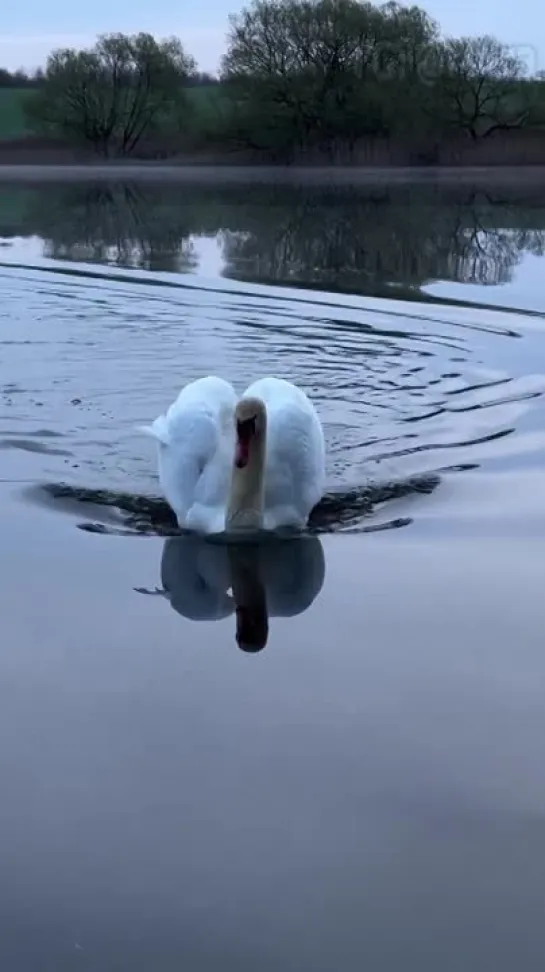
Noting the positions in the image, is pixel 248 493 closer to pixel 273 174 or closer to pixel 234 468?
pixel 234 468

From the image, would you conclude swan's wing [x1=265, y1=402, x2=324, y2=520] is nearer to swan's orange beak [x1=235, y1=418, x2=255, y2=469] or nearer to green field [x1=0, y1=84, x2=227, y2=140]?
swan's orange beak [x1=235, y1=418, x2=255, y2=469]

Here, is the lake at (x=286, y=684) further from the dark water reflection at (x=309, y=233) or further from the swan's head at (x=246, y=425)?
the dark water reflection at (x=309, y=233)

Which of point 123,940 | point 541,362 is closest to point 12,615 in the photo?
point 123,940

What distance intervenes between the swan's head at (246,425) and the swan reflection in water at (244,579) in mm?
398

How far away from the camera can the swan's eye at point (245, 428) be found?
657 cm

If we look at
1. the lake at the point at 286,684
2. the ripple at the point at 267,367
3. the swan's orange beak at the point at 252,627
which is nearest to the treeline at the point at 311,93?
the ripple at the point at 267,367

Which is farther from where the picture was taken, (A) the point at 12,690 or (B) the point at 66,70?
(B) the point at 66,70

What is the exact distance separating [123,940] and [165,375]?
7.55 m

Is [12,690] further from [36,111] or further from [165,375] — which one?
[36,111]

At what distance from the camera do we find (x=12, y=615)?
5.74 metres

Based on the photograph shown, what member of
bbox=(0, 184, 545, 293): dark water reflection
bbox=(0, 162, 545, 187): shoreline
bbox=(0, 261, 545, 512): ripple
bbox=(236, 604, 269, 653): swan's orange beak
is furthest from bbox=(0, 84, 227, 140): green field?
bbox=(236, 604, 269, 653): swan's orange beak

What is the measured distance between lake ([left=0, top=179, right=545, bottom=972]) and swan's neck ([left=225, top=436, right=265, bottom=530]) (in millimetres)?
130

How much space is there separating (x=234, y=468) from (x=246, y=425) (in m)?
0.19

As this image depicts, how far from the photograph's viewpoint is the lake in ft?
12.1
